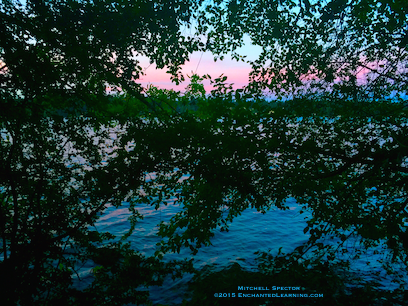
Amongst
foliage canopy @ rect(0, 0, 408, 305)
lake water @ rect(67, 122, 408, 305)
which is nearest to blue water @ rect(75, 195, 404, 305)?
lake water @ rect(67, 122, 408, 305)

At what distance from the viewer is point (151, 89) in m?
6.50

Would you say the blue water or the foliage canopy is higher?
the foliage canopy

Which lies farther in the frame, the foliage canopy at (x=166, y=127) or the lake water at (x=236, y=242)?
the lake water at (x=236, y=242)

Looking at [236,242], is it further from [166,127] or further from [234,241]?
[166,127]

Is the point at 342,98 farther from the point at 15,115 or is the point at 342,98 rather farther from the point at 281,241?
the point at 281,241

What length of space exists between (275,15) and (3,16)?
6.31m

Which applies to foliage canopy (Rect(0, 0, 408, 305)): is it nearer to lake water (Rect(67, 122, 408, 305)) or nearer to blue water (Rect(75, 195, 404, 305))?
lake water (Rect(67, 122, 408, 305))

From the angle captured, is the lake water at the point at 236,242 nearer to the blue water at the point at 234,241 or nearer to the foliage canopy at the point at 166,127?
the blue water at the point at 234,241

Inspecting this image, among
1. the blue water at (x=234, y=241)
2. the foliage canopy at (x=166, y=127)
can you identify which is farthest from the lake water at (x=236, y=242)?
the foliage canopy at (x=166, y=127)

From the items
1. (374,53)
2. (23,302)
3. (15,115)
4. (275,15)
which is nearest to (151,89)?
(15,115)

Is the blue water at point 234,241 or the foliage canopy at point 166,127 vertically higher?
the foliage canopy at point 166,127

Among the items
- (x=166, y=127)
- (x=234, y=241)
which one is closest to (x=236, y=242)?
(x=234, y=241)

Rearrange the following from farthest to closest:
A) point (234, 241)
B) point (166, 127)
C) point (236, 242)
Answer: point (234, 241) → point (236, 242) → point (166, 127)

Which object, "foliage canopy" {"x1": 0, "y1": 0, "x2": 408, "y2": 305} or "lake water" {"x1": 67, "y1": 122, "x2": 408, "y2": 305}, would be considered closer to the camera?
"foliage canopy" {"x1": 0, "y1": 0, "x2": 408, "y2": 305}
